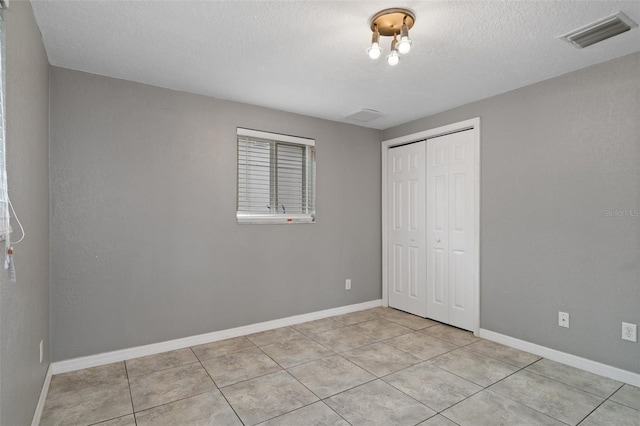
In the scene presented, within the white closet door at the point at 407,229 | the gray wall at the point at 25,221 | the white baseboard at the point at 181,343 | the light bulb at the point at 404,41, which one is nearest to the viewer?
the gray wall at the point at 25,221

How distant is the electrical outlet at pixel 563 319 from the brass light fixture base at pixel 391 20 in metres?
2.59

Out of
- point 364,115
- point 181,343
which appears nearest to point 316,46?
point 364,115

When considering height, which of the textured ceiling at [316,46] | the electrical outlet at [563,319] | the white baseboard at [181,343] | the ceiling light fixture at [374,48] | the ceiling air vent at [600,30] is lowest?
the white baseboard at [181,343]

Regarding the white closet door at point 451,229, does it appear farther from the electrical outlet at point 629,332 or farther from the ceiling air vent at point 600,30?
the ceiling air vent at point 600,30

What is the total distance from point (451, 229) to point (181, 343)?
3.01 metres

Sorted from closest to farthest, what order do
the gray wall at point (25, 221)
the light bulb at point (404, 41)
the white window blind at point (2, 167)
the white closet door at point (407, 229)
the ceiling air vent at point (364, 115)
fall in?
the white window blind at point (2, 167)
the gray wall at point (25, 221)
the light bulb at point (404, 41)
the ceiling air vent at point (364, 115)
the white closet door at point (407, 229)

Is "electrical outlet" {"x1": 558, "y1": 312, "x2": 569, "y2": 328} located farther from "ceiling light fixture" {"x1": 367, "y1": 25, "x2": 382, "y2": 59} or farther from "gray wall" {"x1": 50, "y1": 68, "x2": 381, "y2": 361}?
"ceiling light fixture" {"x1": 367, "y1": 25, "x2": 382, "y2": 59}

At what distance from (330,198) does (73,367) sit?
9.58 ft

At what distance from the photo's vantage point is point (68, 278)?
106 inches

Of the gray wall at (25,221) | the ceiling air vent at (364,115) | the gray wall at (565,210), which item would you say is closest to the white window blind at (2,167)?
the gray wall at (25,221)

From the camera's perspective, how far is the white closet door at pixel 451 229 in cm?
357

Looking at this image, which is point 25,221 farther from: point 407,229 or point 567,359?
point 567,359

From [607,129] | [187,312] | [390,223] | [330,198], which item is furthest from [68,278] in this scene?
[607,129]

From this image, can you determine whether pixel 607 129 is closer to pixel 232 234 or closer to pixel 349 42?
pixel 349 42
